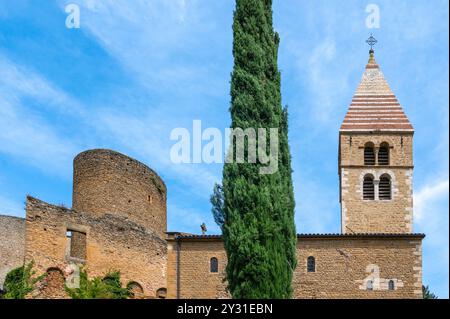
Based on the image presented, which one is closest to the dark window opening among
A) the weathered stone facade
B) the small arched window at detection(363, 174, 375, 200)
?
the weathered stone facade

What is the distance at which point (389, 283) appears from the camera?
28.6 metres

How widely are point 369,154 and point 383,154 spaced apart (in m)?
0.69

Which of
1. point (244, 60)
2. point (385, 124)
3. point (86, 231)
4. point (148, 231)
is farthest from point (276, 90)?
point (385, 124)

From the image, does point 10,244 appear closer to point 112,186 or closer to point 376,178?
point 112,186

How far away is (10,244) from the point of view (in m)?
37.7

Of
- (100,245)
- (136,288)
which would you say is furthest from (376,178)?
(100,245)

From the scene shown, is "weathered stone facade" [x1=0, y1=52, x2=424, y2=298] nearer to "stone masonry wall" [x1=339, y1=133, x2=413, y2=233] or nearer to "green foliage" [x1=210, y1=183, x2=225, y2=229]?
"stone masonry wall" [x1=339, y1=133, x2=413, y2=233]

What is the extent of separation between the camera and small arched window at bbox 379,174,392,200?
39094mm

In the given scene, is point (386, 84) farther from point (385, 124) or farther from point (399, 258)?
point (399, 258)

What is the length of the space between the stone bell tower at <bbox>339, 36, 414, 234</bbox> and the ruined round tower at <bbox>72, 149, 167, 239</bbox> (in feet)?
31.1

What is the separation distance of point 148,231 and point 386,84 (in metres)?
15.6

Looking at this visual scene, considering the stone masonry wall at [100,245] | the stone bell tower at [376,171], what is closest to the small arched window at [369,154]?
the stone bell tower at [376,171]

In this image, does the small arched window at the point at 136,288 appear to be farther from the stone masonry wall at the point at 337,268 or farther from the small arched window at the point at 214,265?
the small arched window at the point at 214,265

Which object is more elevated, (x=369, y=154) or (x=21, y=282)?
(x=369, y=154)
